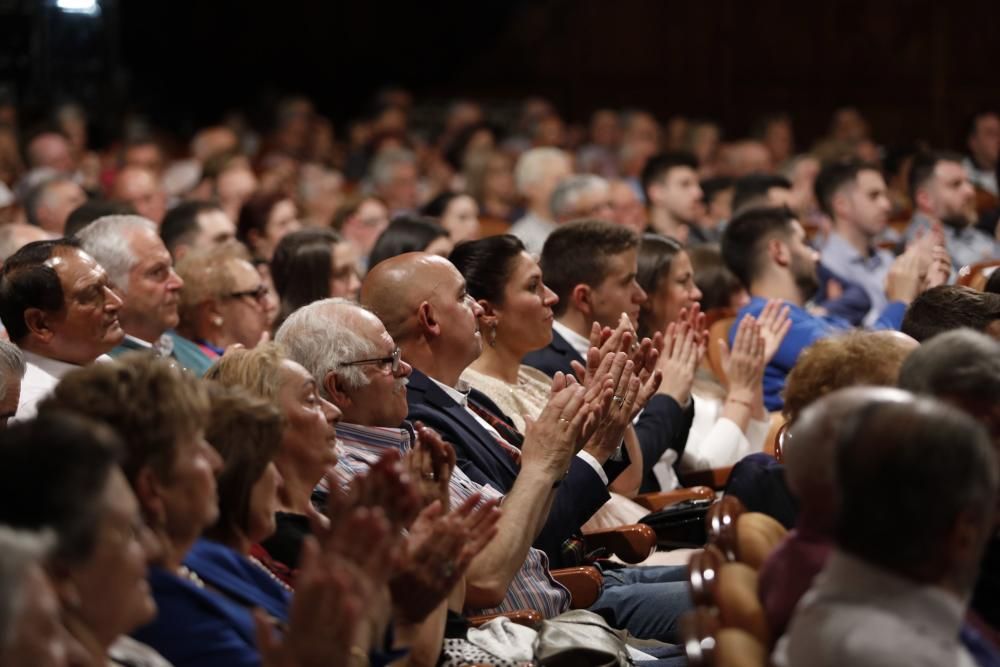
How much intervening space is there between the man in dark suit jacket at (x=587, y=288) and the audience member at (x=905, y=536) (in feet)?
7.85

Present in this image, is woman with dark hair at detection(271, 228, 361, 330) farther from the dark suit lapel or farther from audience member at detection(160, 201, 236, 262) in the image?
the dark suit lapel

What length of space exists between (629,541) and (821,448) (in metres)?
1.64

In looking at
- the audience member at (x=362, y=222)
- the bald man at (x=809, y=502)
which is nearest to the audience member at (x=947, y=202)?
the audience member at (x=362, y=222)

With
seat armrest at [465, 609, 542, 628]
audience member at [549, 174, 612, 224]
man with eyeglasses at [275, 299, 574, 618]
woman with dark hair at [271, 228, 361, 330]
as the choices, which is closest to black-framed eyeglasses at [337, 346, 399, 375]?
man with eyeglasses at [275, 299, 574, 618]

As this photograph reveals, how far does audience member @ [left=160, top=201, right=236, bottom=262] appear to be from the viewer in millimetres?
5727

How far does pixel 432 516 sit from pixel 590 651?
0.52 metres

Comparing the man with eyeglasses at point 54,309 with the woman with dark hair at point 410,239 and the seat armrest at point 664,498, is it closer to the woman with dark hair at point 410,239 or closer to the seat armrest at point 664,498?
the seat armrest at point 664,498

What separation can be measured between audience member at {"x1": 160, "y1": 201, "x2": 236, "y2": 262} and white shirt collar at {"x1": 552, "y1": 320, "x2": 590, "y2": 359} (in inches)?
67.4

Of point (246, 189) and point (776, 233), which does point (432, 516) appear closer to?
point (776, 233)

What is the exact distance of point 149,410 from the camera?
2.15 m

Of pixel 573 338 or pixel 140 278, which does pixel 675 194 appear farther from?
pixel 140 278

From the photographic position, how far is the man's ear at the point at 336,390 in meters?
3.11

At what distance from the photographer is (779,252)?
542cm

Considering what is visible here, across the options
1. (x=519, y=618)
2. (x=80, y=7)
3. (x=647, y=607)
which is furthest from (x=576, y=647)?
(x=80, y=7)
